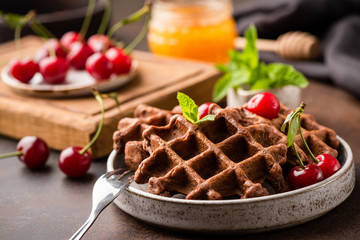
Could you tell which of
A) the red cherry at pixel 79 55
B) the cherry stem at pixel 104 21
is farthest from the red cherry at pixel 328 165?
the cherry stem at pixel 104 21

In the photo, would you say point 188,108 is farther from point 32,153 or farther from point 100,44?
point 100,44

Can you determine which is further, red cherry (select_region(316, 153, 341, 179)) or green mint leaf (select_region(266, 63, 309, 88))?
green mint leaf (select_region(266, 63, 309, 88))

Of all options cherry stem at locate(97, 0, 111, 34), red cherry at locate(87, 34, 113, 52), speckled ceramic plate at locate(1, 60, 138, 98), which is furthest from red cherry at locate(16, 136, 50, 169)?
cherry stem at locate(97, 0, 111, 34)

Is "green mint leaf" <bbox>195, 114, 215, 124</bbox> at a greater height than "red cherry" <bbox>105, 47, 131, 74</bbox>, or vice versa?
"green mint leaf" <bbox>195, 114, 215, 124</bbox>

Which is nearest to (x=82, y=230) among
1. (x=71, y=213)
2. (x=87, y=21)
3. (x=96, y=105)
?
(x=71, y=213)

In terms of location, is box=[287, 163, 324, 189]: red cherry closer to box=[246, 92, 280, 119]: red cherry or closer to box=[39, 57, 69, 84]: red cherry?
box=[246, 92, 280, 119]: red cherry
